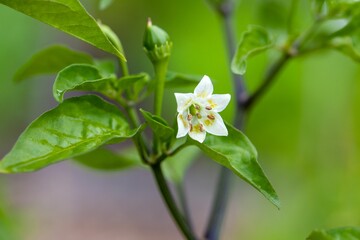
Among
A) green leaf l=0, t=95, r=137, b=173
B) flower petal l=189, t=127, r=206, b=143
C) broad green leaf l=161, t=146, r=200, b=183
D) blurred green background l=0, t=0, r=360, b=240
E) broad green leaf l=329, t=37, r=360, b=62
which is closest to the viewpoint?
green leaf l=0, t=95, r=137, b=173

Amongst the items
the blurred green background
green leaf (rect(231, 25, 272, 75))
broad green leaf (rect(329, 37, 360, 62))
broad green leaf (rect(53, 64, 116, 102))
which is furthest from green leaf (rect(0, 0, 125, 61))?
the blurred green background

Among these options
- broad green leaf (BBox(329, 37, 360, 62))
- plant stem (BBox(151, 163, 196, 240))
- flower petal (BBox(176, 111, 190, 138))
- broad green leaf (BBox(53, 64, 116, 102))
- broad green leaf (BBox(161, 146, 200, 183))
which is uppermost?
broad green leaf (BBox(53, 64, 116, 102))

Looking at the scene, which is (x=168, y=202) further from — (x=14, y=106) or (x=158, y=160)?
(x=14, y=106)

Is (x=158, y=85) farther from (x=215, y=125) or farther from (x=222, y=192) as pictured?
(x=222, y=192)

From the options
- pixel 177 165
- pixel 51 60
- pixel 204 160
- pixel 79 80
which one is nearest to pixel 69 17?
pixel 79 80

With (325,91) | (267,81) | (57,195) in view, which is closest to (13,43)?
(57,195)

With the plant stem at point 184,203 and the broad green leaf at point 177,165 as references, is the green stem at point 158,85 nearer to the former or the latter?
the plant stem at point 184,203

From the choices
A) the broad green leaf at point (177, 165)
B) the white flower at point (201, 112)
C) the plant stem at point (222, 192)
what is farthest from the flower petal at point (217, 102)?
the broad green leaf at point (177, 165)

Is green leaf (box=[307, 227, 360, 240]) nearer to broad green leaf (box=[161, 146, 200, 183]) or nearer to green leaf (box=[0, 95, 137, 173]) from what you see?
green leaf (box=[0, 95, 137, 173])
